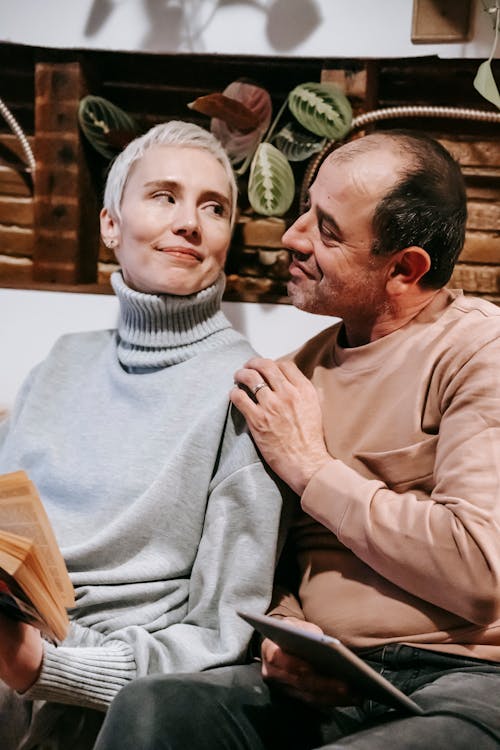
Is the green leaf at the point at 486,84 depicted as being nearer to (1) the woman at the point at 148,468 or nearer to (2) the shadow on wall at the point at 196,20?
(2) the shadow on wall at the point at 196,20

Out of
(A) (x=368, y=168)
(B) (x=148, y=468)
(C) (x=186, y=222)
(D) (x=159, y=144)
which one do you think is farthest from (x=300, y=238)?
(B) (x=148, y=468)

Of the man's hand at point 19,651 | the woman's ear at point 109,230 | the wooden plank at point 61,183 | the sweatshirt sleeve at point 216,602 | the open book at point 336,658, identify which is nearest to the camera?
the open book at point 336,658

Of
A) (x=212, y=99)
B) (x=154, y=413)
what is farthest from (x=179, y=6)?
(x=154, y=413)

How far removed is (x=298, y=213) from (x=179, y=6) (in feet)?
2.03

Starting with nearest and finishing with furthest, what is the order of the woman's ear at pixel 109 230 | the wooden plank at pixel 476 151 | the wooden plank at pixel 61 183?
1. the woman's ear at pixel 109 230
2. the wooden plank at pixel 476 151
3. the wooden plank at pixel 61 183

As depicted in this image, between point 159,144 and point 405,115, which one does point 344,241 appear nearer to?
point 159,144

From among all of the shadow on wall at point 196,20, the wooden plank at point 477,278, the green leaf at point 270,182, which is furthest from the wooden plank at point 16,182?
the wooden plank at point 477,278

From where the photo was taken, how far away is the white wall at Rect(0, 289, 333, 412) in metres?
2.59

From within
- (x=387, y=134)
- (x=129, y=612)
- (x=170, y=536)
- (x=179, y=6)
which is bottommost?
(x=129, y=612)

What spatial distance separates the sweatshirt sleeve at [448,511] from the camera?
5.33 ft

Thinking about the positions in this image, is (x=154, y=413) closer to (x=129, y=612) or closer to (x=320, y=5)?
(x=129, y=612)

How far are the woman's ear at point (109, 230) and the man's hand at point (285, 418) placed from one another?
1.69ft

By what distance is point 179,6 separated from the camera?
2578 millimetres

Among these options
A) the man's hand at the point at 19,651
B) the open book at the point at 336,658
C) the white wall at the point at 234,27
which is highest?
the white wall at the point at 234,27
